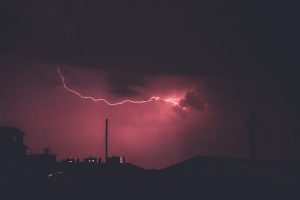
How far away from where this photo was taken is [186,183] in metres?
22.4

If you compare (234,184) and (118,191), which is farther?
(118,191)

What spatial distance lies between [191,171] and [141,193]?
8.26 feet

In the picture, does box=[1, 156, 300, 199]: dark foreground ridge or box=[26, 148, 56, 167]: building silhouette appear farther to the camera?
box=[26, 148, 56, 167]: building silhouette

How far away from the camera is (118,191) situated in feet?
78.4

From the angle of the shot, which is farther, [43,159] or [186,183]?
[43,159]

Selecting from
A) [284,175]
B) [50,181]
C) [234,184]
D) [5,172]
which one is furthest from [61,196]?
[5,172]

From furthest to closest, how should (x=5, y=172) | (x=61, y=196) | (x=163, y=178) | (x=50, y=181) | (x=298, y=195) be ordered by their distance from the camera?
(x=5, y=172) < (x=50, y=181) < (x=61, y=196) < (x=163, y=178) < (x=298, y=195)

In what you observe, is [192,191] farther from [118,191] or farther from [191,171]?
[118,191]

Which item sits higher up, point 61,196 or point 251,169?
point 251,169

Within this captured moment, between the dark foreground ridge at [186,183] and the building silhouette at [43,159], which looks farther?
the building silhouette at [43,159]

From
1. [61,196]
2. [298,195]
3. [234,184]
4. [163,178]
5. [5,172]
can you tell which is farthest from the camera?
[5,172]

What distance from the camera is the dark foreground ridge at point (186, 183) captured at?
20.8 m

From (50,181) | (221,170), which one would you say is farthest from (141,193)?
(50,181)

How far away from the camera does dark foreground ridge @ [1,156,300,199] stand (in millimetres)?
20766
